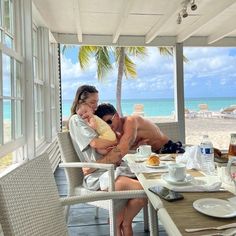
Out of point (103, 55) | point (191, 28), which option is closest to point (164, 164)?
point (191, 28)

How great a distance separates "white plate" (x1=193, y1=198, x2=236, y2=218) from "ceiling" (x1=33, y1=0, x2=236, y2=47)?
267 centimetres

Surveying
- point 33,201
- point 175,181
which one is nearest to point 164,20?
point 175,181

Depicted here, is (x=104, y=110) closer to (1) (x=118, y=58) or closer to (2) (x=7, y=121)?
(2) (x=7, y=121)

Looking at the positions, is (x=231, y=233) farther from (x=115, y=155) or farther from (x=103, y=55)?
(x=103, y=55)

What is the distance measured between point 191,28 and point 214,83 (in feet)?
92.1

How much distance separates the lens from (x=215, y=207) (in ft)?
3.57

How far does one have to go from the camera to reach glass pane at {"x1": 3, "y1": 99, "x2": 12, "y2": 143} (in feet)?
7.77

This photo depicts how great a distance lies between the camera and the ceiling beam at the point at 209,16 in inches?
138

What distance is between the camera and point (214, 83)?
3108cm

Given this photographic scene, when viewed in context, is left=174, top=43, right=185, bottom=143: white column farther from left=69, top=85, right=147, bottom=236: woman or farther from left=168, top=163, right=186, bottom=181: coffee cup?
left=168, top=163, right=186, bottom=181: coffee cup

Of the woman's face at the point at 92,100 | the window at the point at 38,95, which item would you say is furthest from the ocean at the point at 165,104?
the woman's face at the point at 92,100

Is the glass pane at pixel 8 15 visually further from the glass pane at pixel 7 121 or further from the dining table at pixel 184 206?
the dining table at pixel 184 206

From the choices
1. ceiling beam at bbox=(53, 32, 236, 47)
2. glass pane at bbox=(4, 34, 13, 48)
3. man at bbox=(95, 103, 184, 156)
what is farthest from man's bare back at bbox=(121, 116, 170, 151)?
ceiling beam at bbox=(53, 32, 236, 47)

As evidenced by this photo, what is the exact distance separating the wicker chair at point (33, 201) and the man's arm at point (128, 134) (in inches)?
37.8
